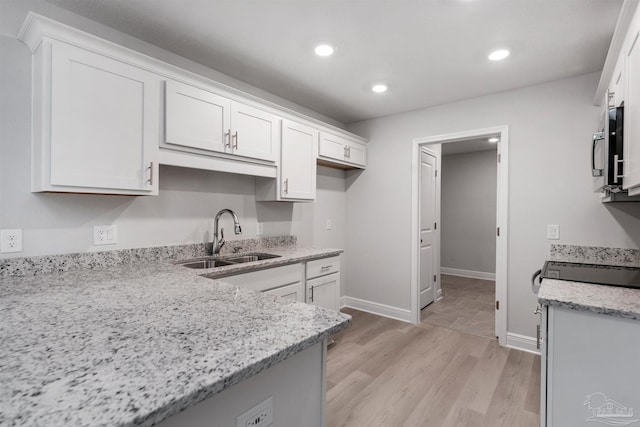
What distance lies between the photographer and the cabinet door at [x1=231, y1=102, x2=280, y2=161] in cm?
236

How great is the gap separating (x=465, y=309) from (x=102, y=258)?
3.90 meters

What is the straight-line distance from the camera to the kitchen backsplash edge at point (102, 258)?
5.38 feet

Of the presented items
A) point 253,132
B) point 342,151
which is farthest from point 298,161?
point 342,151

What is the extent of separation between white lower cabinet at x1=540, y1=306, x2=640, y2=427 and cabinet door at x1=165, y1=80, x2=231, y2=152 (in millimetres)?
2161

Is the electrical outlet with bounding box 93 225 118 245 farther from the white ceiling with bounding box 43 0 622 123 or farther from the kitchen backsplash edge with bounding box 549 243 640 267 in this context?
the kitchen backsplash edge with bounding box 549 243 640 267

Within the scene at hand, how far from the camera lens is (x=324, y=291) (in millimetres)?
2865

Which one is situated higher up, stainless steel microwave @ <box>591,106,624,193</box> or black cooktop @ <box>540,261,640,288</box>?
stainless steel microwave @ <box>591,106,624,193</box>

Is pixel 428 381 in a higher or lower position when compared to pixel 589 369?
lower

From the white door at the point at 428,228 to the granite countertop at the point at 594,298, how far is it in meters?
2.31

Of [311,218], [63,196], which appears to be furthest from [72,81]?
[311,218]

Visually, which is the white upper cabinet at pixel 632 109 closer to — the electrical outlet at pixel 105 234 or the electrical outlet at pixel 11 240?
the electrical outlet at pixel 105 234

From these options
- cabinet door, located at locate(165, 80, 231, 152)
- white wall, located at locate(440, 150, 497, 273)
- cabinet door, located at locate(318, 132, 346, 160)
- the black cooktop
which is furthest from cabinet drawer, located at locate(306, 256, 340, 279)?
white wall, located at locate(440, 150, 497, 273)

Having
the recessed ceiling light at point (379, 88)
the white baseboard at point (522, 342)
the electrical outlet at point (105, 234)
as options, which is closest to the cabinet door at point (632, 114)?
the recessed ceiling light at point (379, 88)

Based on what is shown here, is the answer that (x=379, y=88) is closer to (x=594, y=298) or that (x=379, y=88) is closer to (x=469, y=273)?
(x=594, y=298)
